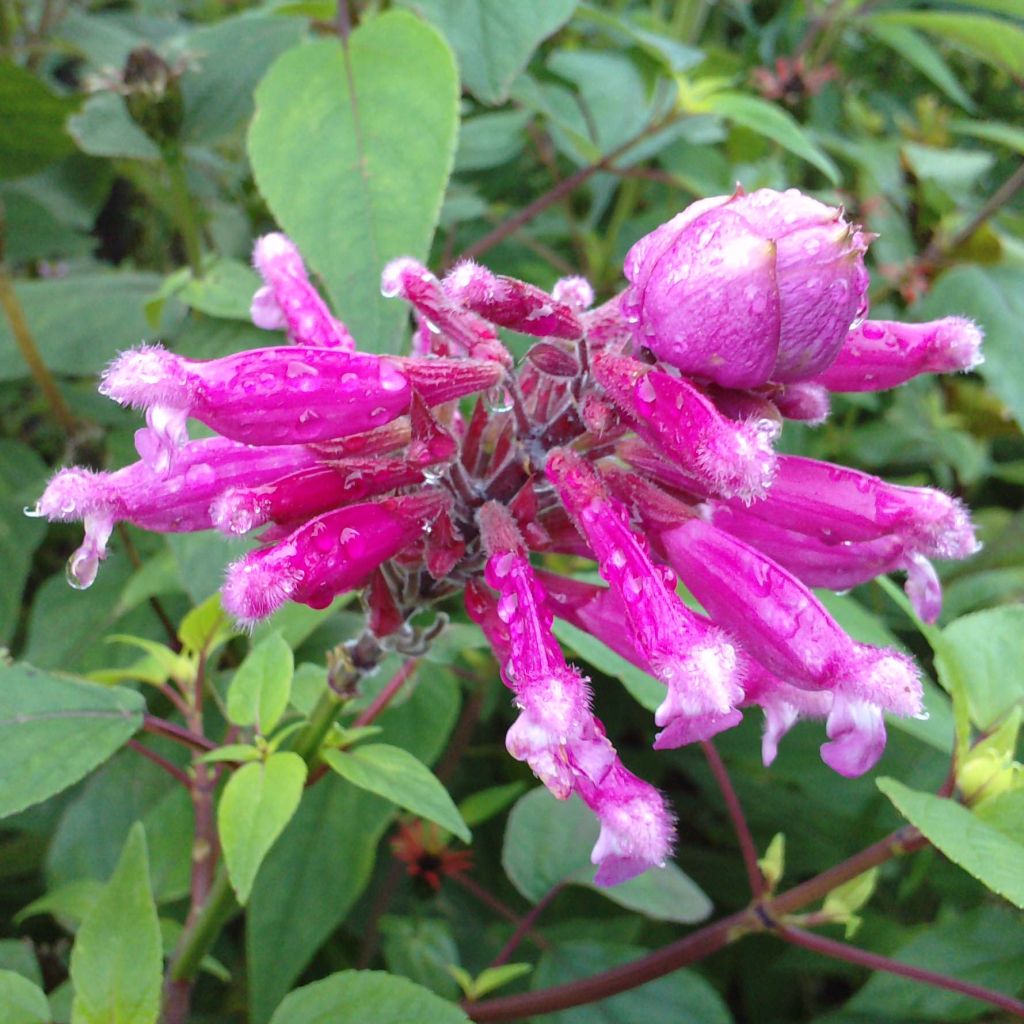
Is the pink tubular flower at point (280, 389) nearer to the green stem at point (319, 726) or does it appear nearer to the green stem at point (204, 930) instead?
the green stem at point (319, 726)

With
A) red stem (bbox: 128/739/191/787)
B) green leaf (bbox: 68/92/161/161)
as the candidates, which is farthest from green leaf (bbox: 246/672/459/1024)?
green leaf (bbox: 68/92/161/161)

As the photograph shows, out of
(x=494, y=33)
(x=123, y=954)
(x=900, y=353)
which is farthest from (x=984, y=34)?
(x=123, y=954)

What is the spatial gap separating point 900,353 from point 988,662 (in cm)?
27

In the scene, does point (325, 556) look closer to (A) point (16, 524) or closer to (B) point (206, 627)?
(B) point (206, 627)

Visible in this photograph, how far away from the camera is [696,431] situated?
460 millimetres

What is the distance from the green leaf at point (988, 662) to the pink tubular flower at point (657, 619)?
292 millimetres

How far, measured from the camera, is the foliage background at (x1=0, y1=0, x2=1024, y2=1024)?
738 mm

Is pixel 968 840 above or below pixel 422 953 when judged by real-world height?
above

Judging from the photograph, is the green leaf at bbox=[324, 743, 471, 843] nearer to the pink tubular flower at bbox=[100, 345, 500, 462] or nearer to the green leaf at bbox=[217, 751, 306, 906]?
the green leaf at bbox=[217, 751, 306, 906]

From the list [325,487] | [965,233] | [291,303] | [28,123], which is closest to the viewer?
[325,487]

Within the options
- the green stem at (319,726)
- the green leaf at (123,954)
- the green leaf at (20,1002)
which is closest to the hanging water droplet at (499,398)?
the green stem at (319,726)

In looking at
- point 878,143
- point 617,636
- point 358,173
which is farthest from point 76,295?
point 878,143

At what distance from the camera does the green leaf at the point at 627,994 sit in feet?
2.88

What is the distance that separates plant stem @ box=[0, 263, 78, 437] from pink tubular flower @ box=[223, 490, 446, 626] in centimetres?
68
